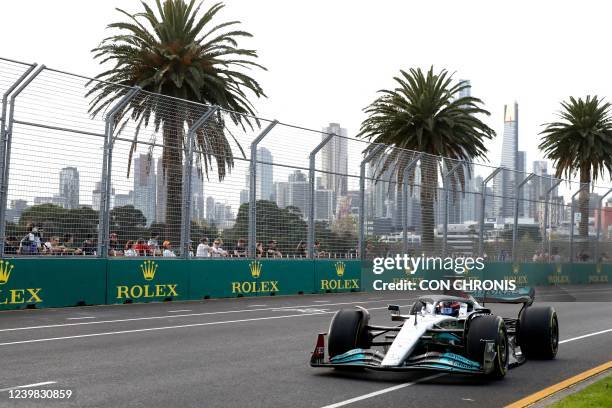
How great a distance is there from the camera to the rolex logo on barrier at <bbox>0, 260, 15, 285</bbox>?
16.8 meters

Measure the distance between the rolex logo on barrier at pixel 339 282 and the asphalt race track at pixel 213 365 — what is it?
9.21 meters

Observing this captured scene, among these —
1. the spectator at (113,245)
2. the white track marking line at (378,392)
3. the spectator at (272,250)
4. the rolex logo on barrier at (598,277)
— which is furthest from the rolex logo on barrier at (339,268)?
the rolex logo on barrier at (598,277)

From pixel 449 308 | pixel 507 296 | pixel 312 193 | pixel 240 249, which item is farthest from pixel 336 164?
pixel 449 308

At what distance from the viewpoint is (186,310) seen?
18047mm

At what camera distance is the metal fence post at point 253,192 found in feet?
75.5

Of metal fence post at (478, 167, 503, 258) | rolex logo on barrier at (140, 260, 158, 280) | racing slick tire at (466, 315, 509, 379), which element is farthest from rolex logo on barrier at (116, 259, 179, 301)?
metal fence post at (478, 167, 503, 258)

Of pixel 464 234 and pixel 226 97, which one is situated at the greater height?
pixel 226 97

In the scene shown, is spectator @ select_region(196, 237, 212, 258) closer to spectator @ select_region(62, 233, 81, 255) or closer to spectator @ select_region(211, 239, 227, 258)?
spectator @ select_region(211, 239, 227, 258)

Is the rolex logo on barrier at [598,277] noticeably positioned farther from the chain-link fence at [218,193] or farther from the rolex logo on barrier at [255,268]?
the rolex logo on barrier at [255,268]

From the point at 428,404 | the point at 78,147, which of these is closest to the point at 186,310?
the point at 78,147

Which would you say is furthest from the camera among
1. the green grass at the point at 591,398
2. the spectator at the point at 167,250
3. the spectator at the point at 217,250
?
the spectator at the point at 217,250

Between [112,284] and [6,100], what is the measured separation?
4.47 meters

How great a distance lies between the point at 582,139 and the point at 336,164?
1096 inches

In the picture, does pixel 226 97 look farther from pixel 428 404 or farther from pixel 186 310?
pixel 428 404
